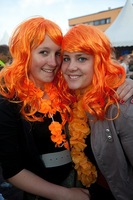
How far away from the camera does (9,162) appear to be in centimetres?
161

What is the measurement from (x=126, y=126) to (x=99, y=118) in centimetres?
20

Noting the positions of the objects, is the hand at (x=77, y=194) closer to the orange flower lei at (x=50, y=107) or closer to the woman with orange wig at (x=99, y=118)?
the woman with orange wig at (x=99, y=118)

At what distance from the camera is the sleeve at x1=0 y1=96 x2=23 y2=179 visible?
1596 millimetres

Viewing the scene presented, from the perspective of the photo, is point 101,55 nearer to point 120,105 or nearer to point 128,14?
point 120,105

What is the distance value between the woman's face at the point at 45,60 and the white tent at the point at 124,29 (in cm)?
851

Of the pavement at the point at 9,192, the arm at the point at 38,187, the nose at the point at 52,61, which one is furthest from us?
the pavement at the point at 9,192

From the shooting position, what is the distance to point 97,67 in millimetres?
1728

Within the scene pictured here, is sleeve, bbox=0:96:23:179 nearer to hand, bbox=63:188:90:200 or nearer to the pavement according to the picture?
hand, bbox=63:188:90:200

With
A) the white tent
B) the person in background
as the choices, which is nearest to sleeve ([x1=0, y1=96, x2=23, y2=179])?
the person in background

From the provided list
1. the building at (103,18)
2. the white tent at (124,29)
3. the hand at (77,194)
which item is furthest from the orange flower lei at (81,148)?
the building at (103,18)

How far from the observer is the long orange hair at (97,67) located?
5.50ft

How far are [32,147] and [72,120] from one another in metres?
0.43

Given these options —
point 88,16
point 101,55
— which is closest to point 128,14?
point 101,55

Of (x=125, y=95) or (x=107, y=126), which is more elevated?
(x=125, y=95)
